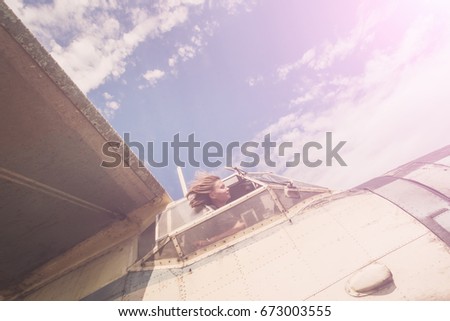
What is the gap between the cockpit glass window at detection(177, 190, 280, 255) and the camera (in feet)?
12.1

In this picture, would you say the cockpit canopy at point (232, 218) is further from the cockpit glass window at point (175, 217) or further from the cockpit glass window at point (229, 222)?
the cockpit glass window at point (175, 217)

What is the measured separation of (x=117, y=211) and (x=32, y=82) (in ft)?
10.1

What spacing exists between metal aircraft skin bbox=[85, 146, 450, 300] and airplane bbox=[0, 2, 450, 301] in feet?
0.04

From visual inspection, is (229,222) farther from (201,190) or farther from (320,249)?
(201,190)

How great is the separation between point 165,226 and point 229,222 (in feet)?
4.65

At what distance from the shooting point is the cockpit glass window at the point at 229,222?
3686mm

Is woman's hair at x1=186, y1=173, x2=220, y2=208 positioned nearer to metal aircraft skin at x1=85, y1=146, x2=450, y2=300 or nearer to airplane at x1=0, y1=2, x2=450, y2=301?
airplane at x1=0, y1=2, x2=450, y2=301

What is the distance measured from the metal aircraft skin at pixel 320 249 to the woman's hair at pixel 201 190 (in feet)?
3.37

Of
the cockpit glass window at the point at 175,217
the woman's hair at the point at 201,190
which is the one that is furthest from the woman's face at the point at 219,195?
the cockpit glass window at the point at 175,217

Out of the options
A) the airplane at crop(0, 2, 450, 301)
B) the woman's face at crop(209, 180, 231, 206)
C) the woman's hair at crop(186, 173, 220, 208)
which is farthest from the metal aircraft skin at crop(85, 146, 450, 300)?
the woman's face at crop(209, 180, 231, 206)

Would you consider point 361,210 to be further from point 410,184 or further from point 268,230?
point 268,230

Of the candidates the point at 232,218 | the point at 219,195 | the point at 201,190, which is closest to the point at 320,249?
the point at 232,218

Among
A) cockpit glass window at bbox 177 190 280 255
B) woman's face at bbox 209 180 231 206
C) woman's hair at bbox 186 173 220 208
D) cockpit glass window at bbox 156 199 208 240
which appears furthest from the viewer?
woman's face at bbox 209 180 231 206
